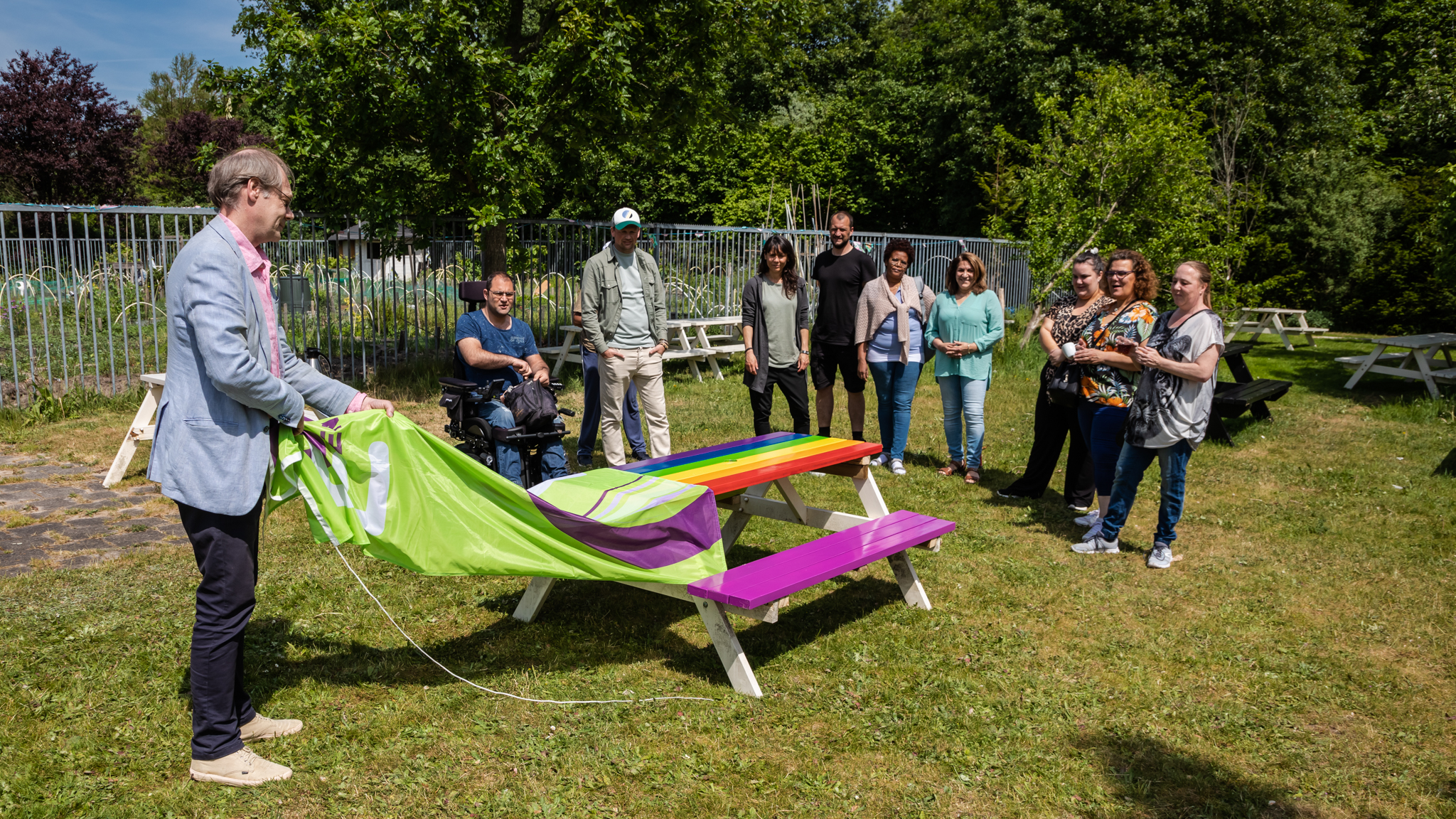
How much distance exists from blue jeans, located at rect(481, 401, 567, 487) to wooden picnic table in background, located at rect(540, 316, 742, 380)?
6.00m

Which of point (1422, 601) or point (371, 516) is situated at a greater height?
point (371, 516)

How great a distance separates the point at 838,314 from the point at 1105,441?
2.53 m

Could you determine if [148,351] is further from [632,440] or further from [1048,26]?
[1048,26]

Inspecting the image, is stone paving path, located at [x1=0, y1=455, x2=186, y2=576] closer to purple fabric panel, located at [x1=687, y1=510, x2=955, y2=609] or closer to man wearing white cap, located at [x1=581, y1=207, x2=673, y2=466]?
man wearing white cap, located at [x1=581, y1=207, x2=673, y2=466]

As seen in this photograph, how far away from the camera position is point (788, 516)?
18.1ft

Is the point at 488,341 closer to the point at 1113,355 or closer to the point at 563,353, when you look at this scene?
the point at 1113,355

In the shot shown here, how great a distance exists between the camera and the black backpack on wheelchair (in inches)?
225

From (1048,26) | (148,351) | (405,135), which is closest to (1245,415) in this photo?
(405,135)

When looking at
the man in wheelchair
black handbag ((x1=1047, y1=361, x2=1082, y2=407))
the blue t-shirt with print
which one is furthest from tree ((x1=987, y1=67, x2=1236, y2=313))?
the blue t-shirt with print

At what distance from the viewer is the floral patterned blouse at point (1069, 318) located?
20.7 ft

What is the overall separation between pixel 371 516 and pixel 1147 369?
4317mm

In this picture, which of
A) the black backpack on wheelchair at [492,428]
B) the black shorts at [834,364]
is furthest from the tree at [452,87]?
the black backpack on wheelchair at [492,428]

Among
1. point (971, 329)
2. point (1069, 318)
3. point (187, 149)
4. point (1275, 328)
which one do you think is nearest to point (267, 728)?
point (1069, 318)

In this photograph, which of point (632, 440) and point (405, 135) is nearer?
point (632, 440)
